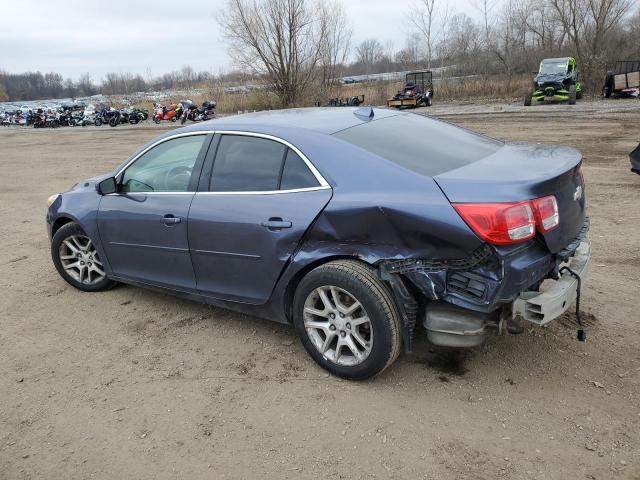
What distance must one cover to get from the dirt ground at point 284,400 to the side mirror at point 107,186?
1.03 meters

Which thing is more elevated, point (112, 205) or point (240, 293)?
point (112, 205)

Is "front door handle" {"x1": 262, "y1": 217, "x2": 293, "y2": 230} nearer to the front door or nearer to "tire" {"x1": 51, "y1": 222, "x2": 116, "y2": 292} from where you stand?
the front door

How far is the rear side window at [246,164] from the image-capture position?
137 inches

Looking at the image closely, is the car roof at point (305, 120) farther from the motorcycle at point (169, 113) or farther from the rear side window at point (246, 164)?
the motorcycle at point (169, 113)

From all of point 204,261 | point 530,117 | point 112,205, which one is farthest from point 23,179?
point 530,117

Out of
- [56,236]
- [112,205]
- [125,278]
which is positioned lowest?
[125,278]

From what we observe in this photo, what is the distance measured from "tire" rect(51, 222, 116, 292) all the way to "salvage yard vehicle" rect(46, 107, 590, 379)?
71 centimetres

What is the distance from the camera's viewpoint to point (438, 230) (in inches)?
111

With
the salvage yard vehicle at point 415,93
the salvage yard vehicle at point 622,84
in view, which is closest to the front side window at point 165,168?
Result: the salvage yard vehicle at point 622,84

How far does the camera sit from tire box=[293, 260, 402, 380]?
301cm

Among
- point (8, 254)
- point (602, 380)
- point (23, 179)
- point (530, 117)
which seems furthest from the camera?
Answer: point (530, 117)

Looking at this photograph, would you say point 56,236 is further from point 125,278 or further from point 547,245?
point 547,245

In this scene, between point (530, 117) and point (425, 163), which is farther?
point (530, 117)

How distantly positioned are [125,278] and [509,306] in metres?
3.11
